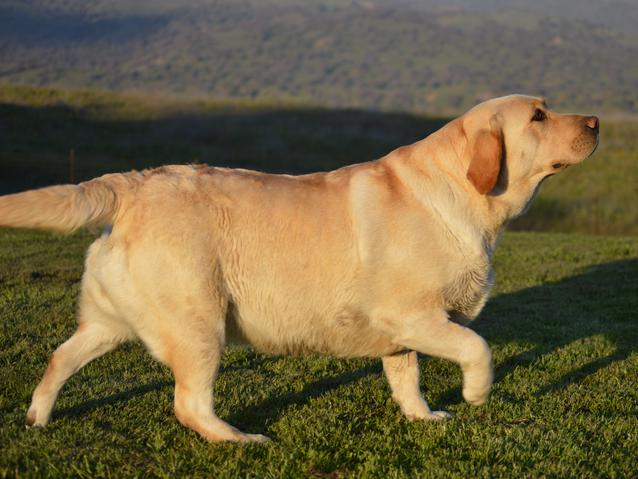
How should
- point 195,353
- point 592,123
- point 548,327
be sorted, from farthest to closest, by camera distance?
point 548,327 → point 592,123 → point 195,353

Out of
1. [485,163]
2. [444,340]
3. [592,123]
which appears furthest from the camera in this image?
[592,123]

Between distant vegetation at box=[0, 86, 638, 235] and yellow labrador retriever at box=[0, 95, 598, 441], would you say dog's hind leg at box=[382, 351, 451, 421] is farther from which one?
distant vegetation at box=[0, 86, 638, 235]

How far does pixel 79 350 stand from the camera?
5.42 meters

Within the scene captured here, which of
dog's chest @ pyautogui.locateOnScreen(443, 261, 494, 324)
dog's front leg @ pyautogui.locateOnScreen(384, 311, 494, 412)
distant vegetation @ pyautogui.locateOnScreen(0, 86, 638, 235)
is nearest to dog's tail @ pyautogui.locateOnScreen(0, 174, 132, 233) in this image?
dog's front leg @ pyautogui.locateOnScreen(384, 311, 494, 412)

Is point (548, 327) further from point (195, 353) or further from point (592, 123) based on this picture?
point (195, 353)

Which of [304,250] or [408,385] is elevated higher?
[304,250]

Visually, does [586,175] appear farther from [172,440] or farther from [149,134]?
[172,440]

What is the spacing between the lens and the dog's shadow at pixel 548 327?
6305 mm

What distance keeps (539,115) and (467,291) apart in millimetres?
1350

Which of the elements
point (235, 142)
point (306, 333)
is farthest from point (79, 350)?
point (235, 142)

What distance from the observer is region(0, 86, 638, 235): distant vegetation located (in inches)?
1151

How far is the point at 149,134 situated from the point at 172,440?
4893cm

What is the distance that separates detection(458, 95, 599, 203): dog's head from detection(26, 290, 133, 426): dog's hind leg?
8.85 feet

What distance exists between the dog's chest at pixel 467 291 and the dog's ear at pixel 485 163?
541 millimetres
